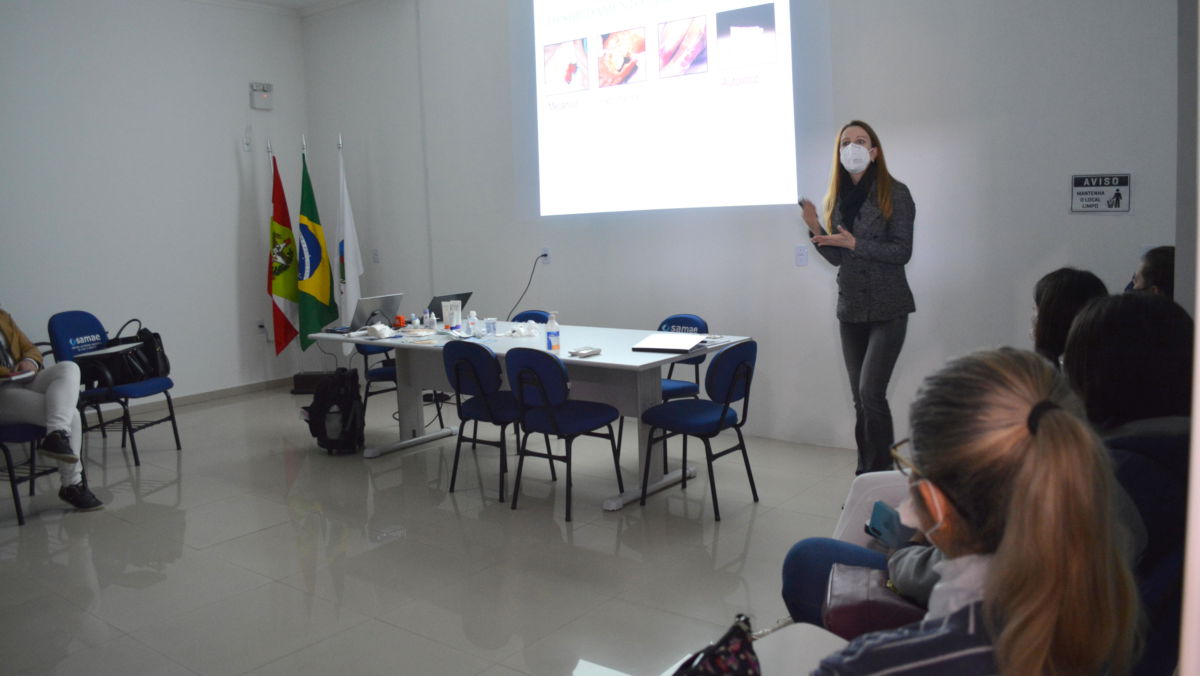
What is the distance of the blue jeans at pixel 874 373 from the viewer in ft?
12.8

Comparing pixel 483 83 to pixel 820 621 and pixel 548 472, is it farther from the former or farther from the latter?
pixel 820 621

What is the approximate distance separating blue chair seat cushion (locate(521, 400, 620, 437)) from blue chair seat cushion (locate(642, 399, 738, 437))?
21 centimetres

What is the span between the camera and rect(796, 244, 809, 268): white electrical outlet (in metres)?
4.87

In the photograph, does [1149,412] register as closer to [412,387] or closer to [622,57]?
[412,387]

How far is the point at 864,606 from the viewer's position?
61.7 inches

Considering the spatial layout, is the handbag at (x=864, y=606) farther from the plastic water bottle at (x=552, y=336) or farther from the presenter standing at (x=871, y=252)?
the plastic water bottle at (x=552, y=336)

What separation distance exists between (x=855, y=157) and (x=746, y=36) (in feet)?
4.63

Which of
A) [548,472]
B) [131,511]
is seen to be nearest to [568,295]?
[548,472]

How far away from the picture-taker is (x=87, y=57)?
6.10 metres

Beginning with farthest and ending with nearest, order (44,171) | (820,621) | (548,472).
Result: (44,171) → (548,472) → (820,621)

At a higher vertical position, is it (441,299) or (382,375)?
(441,299)

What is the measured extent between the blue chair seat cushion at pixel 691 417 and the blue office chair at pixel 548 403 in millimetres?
227

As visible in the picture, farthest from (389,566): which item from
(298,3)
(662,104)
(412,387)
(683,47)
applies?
(298,3)

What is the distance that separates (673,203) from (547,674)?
3.40m
